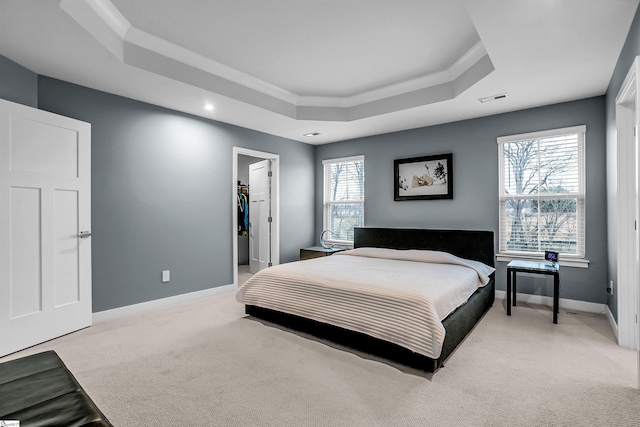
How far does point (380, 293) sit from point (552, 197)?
2.72 m

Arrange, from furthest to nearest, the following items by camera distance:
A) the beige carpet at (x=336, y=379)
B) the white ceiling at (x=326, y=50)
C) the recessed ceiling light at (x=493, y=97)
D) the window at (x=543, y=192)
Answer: the window at (x=543, y=192) → the recessed ceiling light at (x=493, y=97) → the white ceiling at (x=326, y=50) → the beige carpet at (x=336, y=379)

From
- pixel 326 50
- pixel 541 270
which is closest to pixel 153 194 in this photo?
pixel 326 50

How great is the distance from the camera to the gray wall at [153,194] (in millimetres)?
3346

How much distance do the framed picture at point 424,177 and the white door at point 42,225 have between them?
13.0 ft

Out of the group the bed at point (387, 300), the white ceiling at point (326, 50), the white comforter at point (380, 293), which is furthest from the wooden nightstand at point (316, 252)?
the white ceiling at point (326, 50)

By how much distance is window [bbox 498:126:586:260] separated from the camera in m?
3.70

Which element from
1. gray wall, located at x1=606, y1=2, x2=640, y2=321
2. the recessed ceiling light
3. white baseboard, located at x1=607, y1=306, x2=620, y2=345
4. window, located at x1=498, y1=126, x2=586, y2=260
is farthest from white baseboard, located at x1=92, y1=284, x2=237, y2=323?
gray wall, located at x1=606, y1=2, x2=640, y2=321

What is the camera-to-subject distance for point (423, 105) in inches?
152

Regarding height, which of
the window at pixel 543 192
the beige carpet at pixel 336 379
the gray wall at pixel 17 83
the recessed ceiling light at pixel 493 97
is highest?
the recessed ceiling light at pixel 493 97

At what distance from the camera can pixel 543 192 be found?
388 cm

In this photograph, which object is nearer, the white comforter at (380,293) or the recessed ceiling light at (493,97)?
the white comforter at (380,293)

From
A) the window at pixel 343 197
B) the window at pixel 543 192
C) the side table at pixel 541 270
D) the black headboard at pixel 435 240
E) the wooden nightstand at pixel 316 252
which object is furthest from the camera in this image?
the window at pixel 343 197

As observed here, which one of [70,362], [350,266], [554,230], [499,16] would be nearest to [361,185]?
[350,266]

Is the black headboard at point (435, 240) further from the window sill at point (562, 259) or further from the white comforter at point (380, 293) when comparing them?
the white comforter at point (380, 293)
